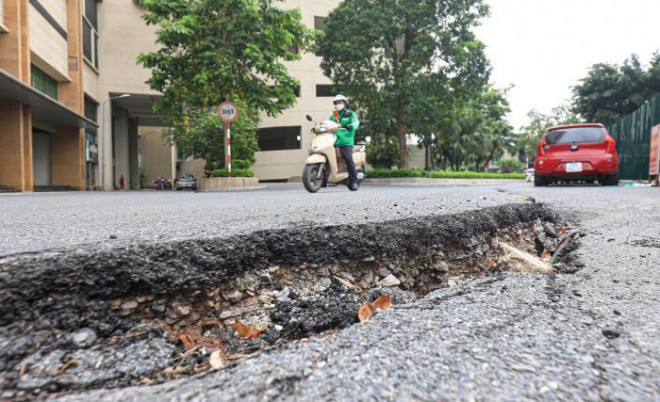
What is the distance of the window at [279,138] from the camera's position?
29703 mm

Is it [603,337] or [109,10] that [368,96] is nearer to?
[109,10]

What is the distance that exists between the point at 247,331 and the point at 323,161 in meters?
6.08

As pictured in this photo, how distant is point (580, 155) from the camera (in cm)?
938

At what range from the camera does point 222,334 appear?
153 cm

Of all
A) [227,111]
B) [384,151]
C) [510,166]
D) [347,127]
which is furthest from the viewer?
Answer: [510,166]

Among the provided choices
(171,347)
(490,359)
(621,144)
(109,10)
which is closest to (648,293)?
(490,359)

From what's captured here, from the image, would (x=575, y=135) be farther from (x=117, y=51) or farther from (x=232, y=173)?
(x=117, y=51)

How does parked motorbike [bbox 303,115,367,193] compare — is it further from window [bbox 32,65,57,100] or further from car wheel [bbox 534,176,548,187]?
window [bbox 32,65,57,100]

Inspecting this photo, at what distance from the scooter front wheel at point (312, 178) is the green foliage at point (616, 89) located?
842 inches

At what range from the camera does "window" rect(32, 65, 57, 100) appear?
14805 millimetres

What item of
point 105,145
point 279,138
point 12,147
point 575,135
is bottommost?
point 12,147

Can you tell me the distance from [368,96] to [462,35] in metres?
4.46

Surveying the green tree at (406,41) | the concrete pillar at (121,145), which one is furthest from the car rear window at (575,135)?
the concrete pillar at (121,145)

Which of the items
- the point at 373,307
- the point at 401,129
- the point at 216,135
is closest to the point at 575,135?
the point at 401,129
